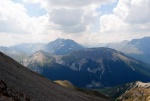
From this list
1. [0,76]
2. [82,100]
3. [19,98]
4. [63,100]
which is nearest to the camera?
[19,98]

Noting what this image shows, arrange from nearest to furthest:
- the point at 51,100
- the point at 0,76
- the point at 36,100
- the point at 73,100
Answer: the point at 36,100
the point at 0,76
the point at 51,100
the point at 73,100

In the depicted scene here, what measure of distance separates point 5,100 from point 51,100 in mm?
27341

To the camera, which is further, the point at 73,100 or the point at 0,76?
the point at 73,100

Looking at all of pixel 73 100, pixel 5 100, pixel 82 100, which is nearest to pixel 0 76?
pixel 5 100

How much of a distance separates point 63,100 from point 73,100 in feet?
32.5

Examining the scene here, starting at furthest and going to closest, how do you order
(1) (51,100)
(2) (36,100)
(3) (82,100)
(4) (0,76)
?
(3) (82,100)
(1) (51,100)
(4) (0,76)
(2) (36,100)

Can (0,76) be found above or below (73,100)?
above

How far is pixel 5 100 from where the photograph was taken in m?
40.6

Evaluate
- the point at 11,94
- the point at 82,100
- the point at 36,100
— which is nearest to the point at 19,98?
the point at 11,94

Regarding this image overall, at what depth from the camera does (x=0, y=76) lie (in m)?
60.9

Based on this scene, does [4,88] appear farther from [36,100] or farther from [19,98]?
[36,100]

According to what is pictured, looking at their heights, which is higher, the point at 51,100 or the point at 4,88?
the point at 4,88

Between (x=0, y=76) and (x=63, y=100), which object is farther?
(x=63, y=100)

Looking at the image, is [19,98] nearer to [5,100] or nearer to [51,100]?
[5,100]
